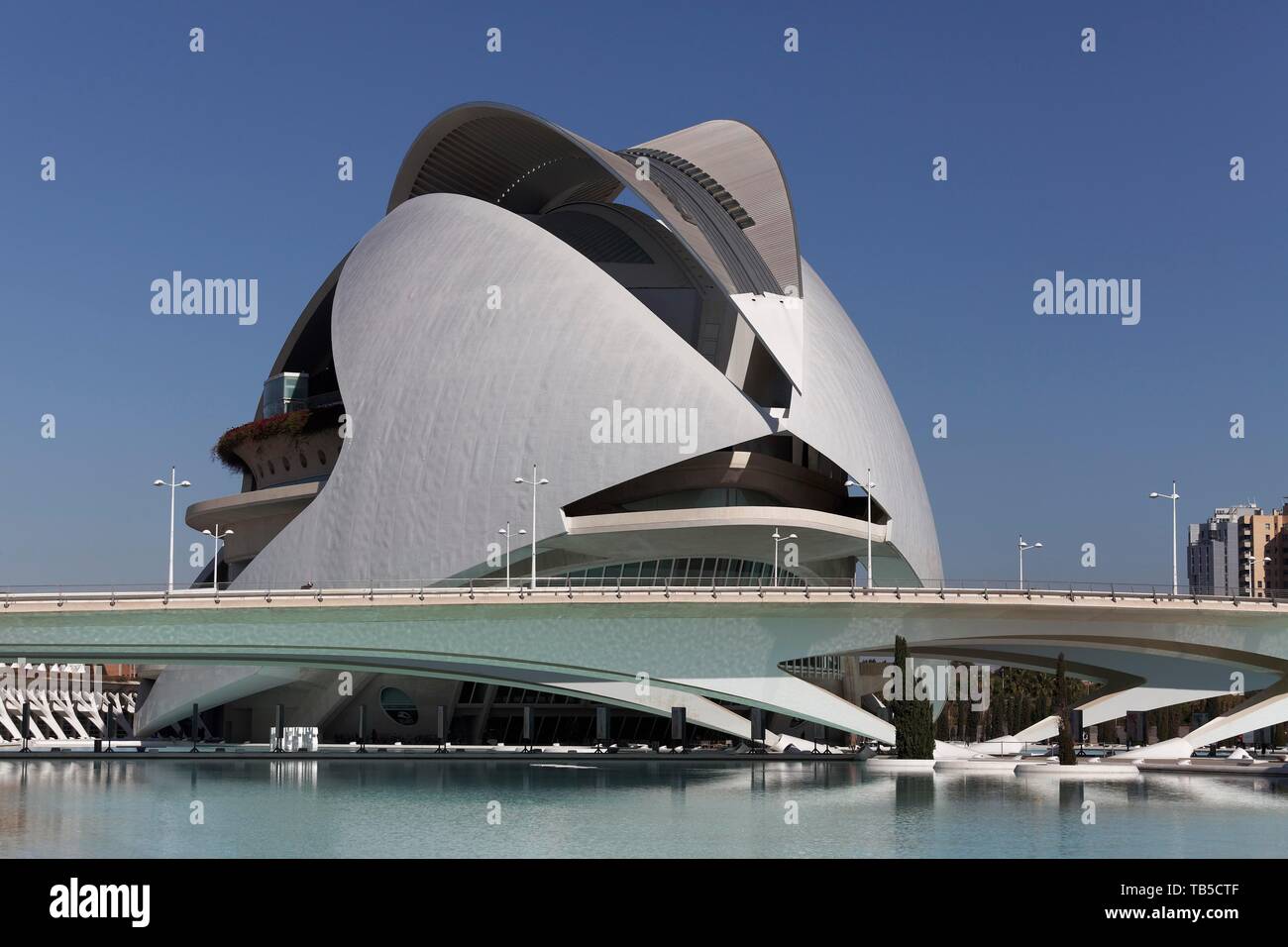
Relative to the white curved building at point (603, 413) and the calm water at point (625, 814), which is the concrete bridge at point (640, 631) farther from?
the white curved building at point (603, 413)

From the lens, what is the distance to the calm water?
2820 cm

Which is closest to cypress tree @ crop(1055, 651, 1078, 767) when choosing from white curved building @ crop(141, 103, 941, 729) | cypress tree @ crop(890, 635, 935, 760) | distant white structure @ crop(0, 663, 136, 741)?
cypress tree @ crop(890, 635, 935, 760)

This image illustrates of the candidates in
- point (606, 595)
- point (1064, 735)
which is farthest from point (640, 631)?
point (1064, 735)

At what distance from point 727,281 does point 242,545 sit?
26.9 m

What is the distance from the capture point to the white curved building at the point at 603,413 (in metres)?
58.1

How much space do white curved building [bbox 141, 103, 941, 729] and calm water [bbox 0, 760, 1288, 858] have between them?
1175cm

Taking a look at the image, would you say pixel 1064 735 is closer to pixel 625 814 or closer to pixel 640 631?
pixel 640 631

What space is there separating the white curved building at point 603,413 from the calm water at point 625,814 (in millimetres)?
11754

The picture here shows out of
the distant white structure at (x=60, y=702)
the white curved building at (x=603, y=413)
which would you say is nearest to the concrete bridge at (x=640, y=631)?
the white curved building at (x=603, y=413)

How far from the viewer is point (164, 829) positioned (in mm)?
31344

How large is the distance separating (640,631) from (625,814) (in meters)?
12.9

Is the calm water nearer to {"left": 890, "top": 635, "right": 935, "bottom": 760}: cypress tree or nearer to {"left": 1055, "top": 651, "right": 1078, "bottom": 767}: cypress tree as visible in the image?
{"left": 890, "top": 635, "right": 935, "bottom": 760}: cypress tree

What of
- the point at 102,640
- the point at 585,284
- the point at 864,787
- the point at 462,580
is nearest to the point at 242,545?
the point at 462,580
